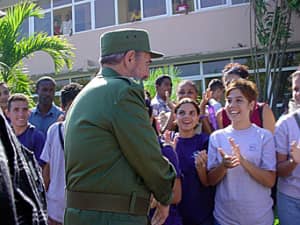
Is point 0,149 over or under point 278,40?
under

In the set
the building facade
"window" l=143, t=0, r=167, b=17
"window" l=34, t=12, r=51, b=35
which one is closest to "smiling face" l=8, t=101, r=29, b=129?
the building facade

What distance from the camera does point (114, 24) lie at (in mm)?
15266

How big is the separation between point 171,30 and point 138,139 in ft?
38.7

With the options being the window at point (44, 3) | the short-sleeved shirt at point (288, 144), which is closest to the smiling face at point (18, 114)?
the short-sleeved shirt at point (288, 144)

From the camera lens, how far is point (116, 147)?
8.71 feet

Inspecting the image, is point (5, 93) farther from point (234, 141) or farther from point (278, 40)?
point (278, 40)

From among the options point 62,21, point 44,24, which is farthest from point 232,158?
point 44,24

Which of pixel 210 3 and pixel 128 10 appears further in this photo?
pixel 128 10

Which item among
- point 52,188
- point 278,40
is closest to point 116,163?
point 52,188

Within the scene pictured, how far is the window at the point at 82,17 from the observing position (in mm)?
15977

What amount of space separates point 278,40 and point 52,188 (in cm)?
931

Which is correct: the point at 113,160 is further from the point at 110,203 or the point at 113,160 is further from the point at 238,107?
the point at 238,107

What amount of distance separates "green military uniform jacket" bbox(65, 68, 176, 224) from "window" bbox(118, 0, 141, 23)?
12.6 m

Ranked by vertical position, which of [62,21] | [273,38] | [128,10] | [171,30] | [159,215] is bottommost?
[159,215]
